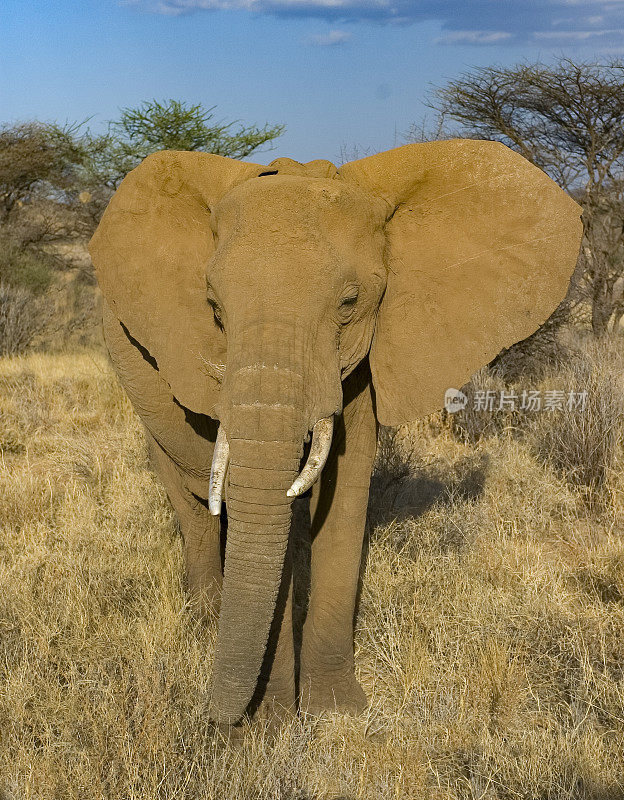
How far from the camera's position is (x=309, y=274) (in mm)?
2703

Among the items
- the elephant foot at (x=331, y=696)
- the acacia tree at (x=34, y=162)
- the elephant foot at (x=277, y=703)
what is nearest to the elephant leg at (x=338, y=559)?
the elephant foot at (x=331, y=696)

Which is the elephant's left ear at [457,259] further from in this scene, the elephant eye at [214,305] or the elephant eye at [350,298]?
the elephant eye at [214,305]

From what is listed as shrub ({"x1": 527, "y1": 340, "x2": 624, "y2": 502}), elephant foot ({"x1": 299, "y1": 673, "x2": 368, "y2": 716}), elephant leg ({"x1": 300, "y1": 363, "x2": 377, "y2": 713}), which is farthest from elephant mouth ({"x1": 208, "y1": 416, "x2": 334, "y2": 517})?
shrub ({"x1": 527, "y1": 340, "x2": 624, "y2": 502})

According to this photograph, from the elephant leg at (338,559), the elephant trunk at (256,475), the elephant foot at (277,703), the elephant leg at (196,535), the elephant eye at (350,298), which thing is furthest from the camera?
the elephant leg at (196,535)

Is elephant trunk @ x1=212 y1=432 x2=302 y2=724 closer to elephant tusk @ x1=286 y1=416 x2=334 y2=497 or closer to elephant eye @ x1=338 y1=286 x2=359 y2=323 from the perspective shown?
elephant tusk @ x1=286 y1=416 x2=334 y2=497

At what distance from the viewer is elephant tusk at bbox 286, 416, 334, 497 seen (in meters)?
2.67

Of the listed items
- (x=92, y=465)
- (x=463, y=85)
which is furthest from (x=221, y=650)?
(x=463, y=85)

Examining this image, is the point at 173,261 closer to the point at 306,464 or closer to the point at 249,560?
the point at 306,464

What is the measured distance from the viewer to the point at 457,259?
3.28 metres

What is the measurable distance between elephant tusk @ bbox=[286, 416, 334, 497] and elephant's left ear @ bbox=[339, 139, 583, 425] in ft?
1.72

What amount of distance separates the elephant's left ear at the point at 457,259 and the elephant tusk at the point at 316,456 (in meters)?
0.52

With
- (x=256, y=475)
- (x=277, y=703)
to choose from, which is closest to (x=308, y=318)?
(x=256, y=475)

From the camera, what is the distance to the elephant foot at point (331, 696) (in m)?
3.45

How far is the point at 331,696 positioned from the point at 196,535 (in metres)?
1.14
